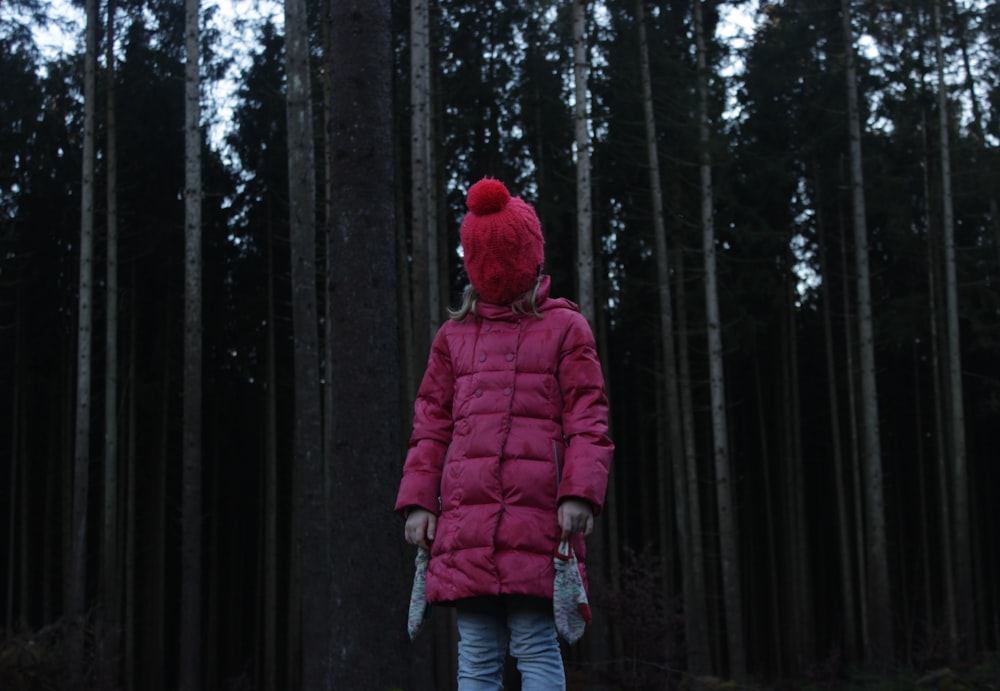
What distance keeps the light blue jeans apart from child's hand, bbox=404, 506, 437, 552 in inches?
9.2

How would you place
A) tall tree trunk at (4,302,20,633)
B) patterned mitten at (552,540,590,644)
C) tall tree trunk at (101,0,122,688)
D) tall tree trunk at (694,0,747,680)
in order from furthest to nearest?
tall tree trunk at (4,302,20,633), tall tree trunk at (101,0,122,688), tall tree trunk at (694,0,747,680), patterned mitten at (552,540,590,644)

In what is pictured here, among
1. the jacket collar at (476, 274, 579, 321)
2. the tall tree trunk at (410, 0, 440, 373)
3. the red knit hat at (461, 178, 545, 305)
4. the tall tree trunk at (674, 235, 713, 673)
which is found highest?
the tall tree trunk at (410, 0, 440, 373)

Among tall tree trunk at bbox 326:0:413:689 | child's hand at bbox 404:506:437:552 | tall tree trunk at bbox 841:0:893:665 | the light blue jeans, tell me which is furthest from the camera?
tall tree trunk at bbox 841:0:893:665

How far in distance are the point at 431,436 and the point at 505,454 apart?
334 millimetres

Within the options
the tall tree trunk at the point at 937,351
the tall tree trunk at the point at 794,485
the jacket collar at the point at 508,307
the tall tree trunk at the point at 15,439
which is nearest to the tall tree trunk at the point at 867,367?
the tall tree trunk at the point at 937,351

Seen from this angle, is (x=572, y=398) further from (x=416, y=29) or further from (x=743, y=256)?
(x=743, y=256)

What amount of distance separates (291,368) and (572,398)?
20.9 meters

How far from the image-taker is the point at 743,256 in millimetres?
21625

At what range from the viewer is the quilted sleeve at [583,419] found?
3250 millimetres

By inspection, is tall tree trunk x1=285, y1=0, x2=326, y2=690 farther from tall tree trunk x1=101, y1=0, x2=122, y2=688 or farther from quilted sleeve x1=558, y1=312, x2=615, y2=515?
quilted sleeve x1=558, y1=312, x2=615, y2=515

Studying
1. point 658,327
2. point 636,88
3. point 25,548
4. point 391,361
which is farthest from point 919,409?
point 391,361

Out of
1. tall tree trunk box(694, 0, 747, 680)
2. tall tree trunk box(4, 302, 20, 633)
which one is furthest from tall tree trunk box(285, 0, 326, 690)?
tall tree trunk box(4, 302, 20, 633)

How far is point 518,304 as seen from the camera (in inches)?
141

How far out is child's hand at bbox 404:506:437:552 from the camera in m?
3.48
